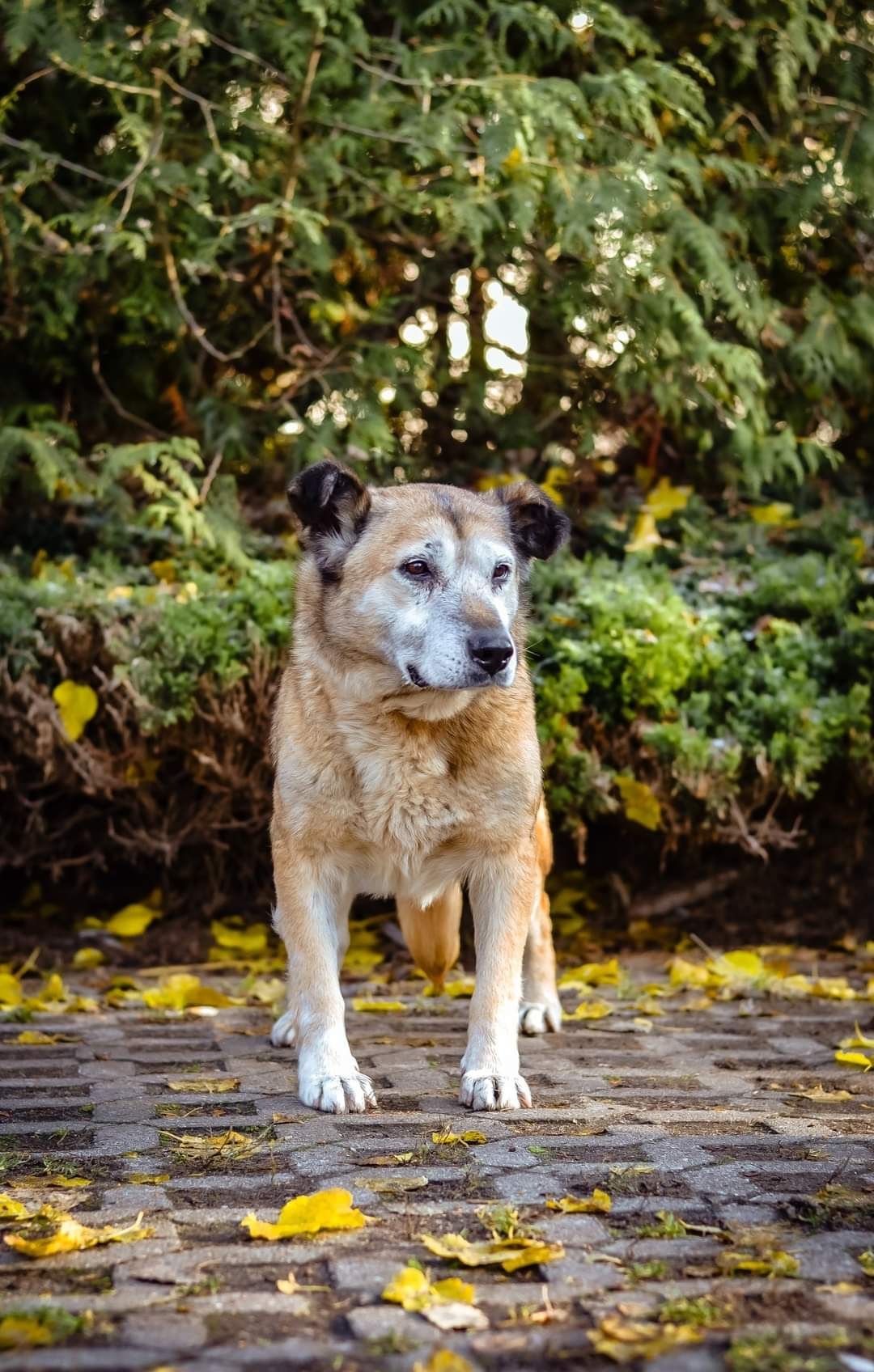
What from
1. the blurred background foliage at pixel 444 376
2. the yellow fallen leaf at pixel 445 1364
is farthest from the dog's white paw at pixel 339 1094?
the blurred background foliage at pixel 444 376

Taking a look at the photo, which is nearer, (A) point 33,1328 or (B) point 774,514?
(A) point 33,1328

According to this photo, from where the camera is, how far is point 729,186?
8.15 metres

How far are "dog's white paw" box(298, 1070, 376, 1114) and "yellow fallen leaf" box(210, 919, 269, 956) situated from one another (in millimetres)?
2699

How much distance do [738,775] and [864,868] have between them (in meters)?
1.02

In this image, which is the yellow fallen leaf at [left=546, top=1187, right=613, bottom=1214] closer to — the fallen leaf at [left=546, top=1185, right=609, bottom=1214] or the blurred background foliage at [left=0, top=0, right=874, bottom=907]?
the fallen leaf at [left=546, top=1185, right=609, bottom=1214]

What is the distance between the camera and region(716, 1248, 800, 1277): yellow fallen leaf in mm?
2471

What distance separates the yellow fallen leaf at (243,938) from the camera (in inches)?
260

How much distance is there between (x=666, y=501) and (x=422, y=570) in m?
4.03

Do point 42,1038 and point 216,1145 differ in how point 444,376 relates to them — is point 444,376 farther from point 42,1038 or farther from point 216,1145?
point 216,1145

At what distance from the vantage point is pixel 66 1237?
2.59m

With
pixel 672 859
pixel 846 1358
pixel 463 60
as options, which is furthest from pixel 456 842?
pixel 463 60

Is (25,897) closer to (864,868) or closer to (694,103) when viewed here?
(864,868)

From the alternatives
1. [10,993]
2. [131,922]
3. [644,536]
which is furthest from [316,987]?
[644,536]

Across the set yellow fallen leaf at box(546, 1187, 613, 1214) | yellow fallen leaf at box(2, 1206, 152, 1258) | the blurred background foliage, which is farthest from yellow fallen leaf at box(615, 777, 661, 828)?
yellow fallen leaf at box(2, 1206, 152, 1258)
